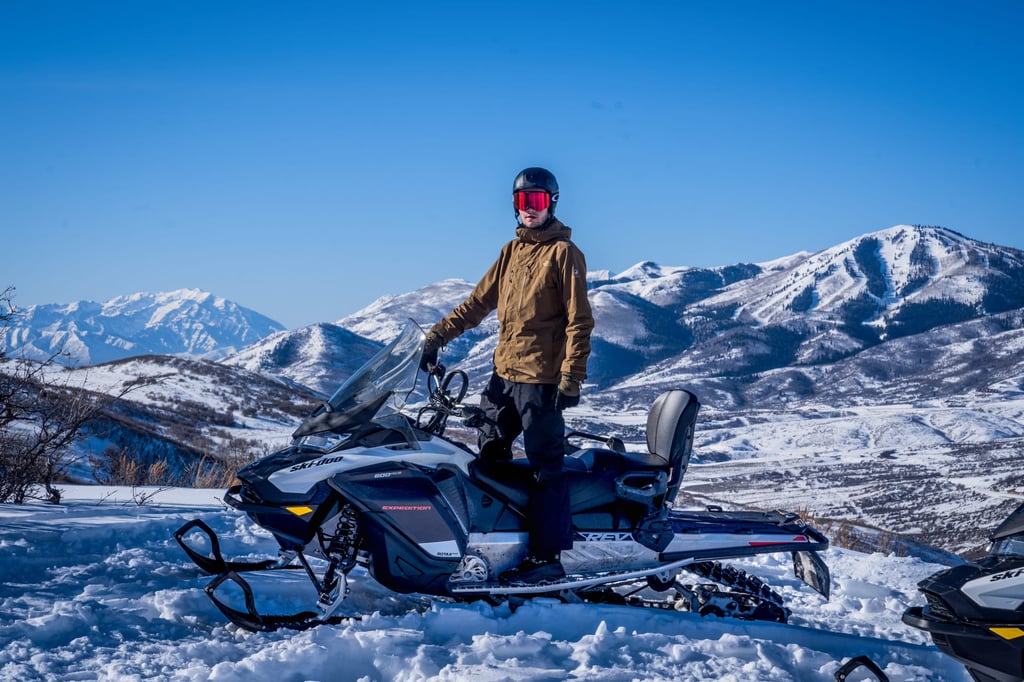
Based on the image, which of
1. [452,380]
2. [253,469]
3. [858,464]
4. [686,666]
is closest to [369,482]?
[253,469]

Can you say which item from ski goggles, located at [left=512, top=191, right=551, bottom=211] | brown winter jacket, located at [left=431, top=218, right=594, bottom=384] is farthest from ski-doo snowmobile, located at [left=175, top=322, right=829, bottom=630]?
ski goggles, located at [left=512, top=191, right=551, bottom=211]

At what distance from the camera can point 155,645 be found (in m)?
3.84

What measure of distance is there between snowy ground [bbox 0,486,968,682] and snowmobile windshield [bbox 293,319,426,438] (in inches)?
40.8

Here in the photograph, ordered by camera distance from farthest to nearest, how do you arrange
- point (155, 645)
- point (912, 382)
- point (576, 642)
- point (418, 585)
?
point (912, 382) → point (418, 585) → point (576, 642) → point (155, 645)

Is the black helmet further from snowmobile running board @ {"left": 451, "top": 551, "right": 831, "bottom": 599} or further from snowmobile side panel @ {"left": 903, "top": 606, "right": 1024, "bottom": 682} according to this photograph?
snowmobile side panel @ {"left": 903, "top": 606, "right": 1024, "bottom": 682}

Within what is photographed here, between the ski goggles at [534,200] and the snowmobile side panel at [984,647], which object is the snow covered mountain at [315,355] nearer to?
the ski goggles at [534,200]

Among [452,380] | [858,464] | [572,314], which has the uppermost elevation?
[572,314]

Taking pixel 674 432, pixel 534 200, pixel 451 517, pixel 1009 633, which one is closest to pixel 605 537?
pixel 674 432

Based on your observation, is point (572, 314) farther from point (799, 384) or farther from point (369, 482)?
point (799, 384)

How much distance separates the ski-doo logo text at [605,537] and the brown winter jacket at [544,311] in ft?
3.24

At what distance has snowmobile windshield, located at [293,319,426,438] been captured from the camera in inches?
176

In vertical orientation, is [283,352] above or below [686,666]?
above

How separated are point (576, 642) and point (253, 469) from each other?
1.88 meters

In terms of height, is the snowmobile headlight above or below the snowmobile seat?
below
